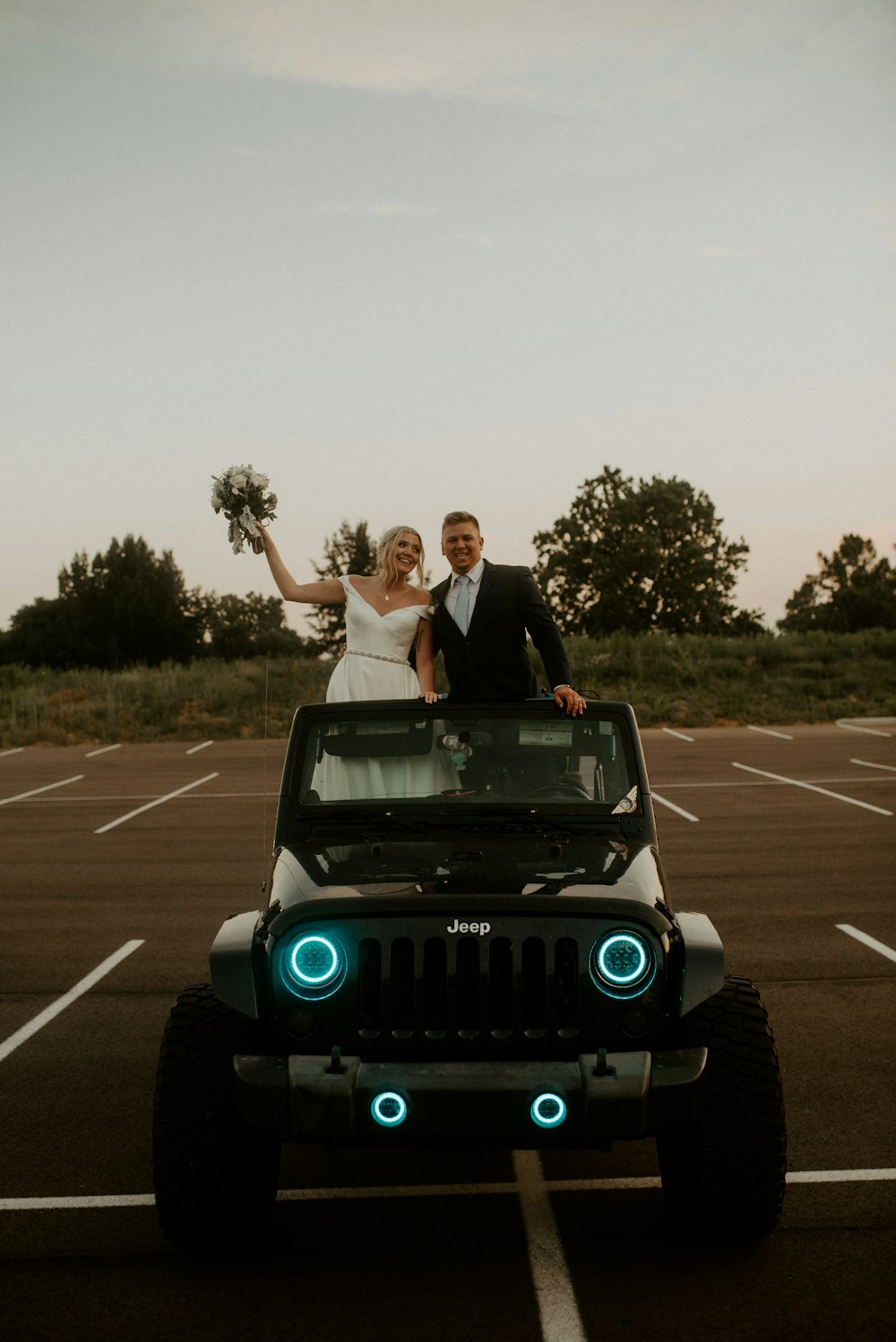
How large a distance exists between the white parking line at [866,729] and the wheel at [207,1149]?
26921 millimetres

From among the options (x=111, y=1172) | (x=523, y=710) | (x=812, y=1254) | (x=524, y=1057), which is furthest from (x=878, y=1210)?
(x=111, y=1172)

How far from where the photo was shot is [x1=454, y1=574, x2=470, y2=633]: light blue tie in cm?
576

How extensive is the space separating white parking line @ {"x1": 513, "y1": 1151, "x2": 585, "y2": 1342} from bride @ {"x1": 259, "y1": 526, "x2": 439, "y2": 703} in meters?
2.30

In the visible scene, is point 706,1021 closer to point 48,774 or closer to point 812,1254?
point 812,1254

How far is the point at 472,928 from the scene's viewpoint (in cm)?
344

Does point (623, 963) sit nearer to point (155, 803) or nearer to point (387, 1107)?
point (387, 1107)

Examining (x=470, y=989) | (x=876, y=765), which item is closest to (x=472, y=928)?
(x=470, y=989)

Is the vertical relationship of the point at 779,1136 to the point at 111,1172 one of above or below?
above

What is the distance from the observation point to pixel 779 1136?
11.8ft

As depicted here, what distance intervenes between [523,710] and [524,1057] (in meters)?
1.54

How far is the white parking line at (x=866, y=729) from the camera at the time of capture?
2887cm

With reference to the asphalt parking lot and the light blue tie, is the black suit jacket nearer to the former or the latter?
the light blue tie

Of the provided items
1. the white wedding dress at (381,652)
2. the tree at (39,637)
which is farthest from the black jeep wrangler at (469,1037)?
the tree at (39,637)

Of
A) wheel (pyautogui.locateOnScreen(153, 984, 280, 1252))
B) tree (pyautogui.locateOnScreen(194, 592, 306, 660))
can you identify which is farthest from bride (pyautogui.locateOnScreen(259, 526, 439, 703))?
tree (pyautogui.locateOnScreen(194, 592, 306, 660))
